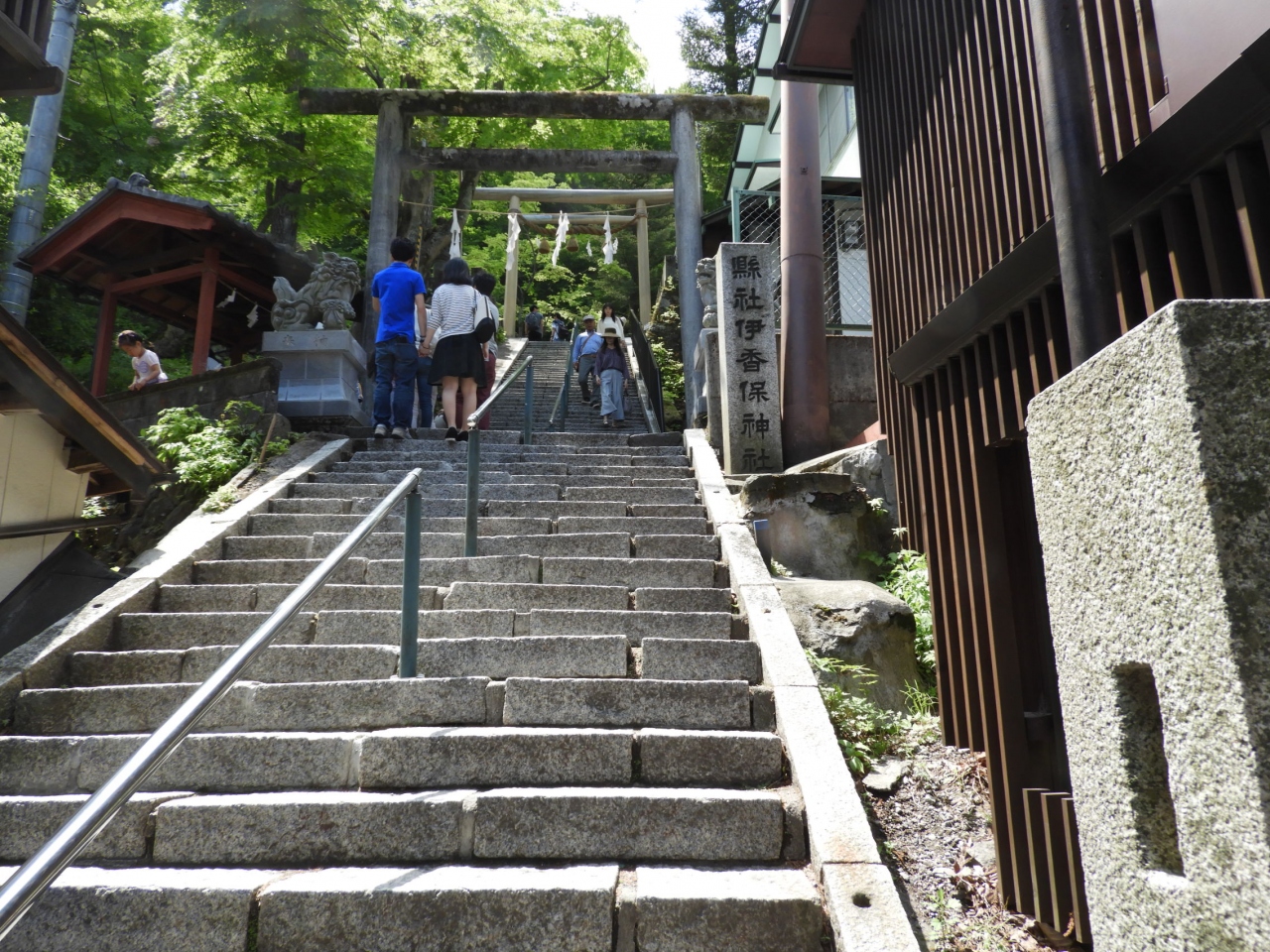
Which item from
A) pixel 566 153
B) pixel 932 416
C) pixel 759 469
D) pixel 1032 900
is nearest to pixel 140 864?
pixel 1032 900

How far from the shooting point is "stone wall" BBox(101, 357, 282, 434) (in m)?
8.66

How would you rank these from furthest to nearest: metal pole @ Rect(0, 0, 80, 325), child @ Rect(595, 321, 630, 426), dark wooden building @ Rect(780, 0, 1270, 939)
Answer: child @ Rect(595, 321, 630, 426) < metal pole @ Rect(0, 0, 80, 325) < dark wooden building @ Rect(780, 0, 1270, 939)

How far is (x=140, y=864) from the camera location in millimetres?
3129

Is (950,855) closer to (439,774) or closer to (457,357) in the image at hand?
(439,774)

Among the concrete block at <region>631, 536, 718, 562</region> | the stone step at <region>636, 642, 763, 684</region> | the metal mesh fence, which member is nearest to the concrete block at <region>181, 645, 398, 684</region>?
the stone step at <region>636, 642, 763, 684</region>

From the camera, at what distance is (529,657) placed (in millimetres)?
4223

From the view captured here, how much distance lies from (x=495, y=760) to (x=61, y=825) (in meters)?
1.71

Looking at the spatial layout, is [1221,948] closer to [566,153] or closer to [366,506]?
[366,506]

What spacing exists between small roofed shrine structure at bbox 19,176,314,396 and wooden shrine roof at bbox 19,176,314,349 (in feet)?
0.04

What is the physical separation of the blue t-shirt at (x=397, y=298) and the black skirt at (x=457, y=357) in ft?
1.20

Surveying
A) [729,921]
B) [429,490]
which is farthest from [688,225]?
[729,921]

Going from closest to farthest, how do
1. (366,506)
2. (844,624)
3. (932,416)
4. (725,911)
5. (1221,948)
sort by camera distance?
(1221,948) → (725,911) → (932,416) → (844,624) → (366,506)

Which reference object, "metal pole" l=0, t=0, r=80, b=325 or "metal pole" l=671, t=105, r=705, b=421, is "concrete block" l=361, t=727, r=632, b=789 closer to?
"metal pole" l=671, t=105, r=705, b=421

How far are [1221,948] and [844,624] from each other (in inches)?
153
